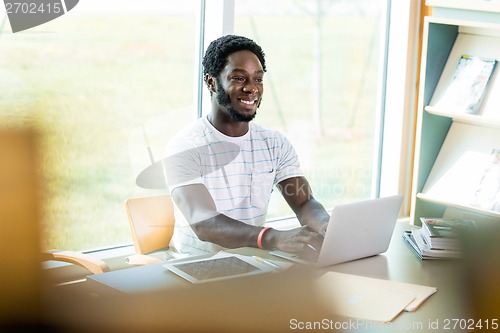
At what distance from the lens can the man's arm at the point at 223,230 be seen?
184cm

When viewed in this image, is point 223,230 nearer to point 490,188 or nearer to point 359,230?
point 359,230

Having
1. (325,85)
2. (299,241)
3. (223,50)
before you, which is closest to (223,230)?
(299,241)

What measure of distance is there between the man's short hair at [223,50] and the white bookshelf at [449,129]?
1.22 meters

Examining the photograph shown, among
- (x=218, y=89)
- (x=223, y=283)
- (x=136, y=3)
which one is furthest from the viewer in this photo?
(x=136, y=3)

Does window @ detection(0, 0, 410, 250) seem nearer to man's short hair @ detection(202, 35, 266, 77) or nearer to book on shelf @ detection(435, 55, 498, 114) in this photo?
man's short hair @ detection(202, 35, 266, 77)

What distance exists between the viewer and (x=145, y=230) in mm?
2430

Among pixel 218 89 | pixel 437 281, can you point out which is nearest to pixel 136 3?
pixel 218 89

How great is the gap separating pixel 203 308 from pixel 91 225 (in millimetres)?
2755

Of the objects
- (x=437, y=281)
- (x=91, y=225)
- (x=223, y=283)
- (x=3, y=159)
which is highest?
(x=3, y=159)

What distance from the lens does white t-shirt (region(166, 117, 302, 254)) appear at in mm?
2488

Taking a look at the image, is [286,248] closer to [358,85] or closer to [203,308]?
[203,308]

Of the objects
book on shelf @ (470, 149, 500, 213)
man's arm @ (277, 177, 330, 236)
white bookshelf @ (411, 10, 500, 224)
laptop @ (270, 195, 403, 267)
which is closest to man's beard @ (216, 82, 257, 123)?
man's arm @ (277, 177, 330, 236)

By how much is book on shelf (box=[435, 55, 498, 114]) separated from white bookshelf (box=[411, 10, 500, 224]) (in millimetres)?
29

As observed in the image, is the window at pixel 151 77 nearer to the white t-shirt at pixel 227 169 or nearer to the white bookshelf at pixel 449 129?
the white t-shirt at pixel 227 169
